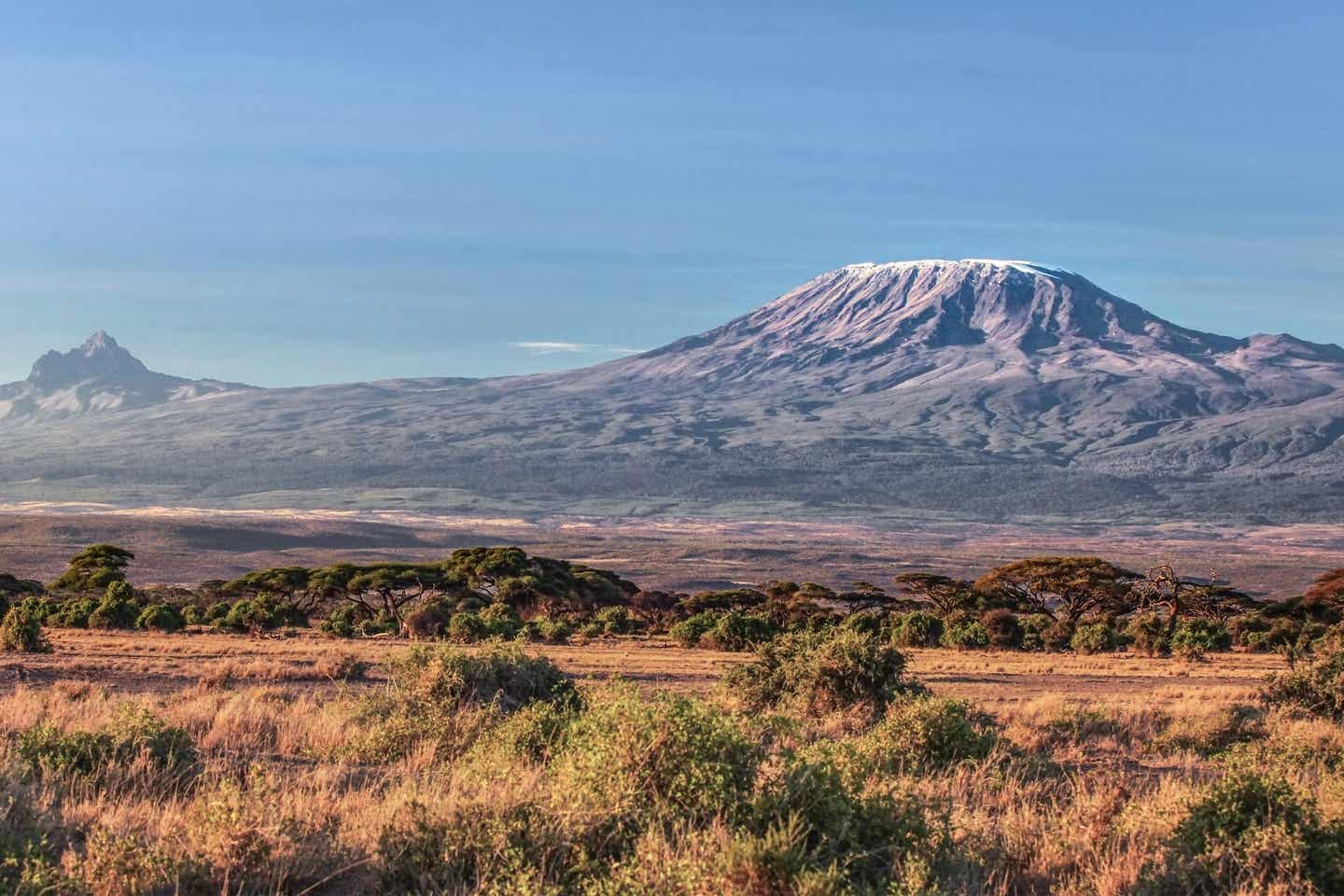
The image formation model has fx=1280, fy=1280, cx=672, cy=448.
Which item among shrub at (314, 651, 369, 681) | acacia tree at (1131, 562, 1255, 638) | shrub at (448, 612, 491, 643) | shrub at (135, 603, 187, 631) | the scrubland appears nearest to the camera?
the scrubland

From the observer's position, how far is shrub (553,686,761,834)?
6.68 metres

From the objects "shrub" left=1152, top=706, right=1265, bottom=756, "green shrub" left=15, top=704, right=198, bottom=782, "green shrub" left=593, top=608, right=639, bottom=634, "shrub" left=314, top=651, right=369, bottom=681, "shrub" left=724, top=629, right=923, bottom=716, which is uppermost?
"green shrub" left=15, top=704, right=198, bottom=782

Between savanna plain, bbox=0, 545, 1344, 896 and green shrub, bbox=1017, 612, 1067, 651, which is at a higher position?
savanna plain, bbox=0, 545, 1344, 896

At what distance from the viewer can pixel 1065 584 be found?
4475cm

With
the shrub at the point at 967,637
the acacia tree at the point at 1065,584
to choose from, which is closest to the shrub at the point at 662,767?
the shrub at the point at 967,637

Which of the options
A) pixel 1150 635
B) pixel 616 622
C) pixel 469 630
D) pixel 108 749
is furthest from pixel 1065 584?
pixel 108 749

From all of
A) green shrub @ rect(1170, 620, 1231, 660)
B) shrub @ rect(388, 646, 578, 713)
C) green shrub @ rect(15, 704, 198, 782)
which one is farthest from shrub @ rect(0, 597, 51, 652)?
green shrub @ rect(1170, 620, 1231, 660)

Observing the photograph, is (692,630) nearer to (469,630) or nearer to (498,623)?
(498,623)

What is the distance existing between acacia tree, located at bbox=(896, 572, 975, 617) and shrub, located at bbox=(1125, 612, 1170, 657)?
6652 mm

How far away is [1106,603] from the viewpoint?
1729 inches

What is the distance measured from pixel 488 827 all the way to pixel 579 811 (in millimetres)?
478

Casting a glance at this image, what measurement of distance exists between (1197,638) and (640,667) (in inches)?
674

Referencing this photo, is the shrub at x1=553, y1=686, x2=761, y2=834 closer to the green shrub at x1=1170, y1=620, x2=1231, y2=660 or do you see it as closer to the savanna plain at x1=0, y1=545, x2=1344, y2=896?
the savanna plain at x1=0, y1=545, x2=1344, y2=896

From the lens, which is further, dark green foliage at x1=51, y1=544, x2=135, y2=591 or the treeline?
dark green foliage at x1=51, y1=544, x2=135, y2=591
